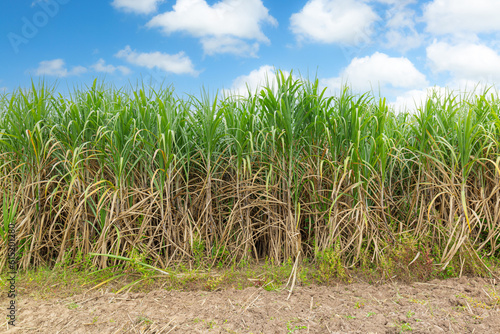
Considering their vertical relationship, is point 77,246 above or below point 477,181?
below

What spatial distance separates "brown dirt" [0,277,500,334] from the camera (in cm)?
214

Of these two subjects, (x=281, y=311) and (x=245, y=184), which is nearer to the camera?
(x=281, y=311)

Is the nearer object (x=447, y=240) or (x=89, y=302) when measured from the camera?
(x=89, y=302)

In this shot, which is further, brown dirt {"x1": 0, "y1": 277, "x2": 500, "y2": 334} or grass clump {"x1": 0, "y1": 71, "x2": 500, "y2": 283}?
grass clump {"x1": 0, "y1": 71, "x2": 500, "y2": 283}

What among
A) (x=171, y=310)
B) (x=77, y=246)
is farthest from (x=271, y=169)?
A: (x=77, y=246)

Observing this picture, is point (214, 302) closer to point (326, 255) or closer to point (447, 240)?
point (326, 255)

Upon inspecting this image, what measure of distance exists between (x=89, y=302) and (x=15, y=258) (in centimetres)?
116

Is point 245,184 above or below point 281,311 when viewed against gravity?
above

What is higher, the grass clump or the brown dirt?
the grass clump

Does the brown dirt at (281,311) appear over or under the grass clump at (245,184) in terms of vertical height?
under

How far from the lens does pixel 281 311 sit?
2.33 metres

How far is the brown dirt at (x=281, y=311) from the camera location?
7.02ft

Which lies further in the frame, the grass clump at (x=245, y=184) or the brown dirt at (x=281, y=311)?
the grass clump at (x=245, y=184)

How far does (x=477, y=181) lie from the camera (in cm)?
329
